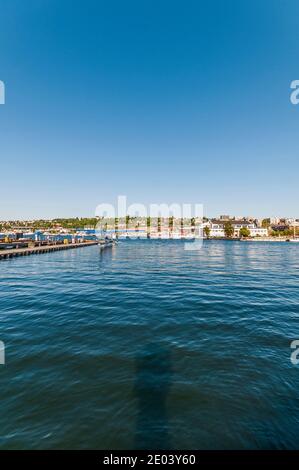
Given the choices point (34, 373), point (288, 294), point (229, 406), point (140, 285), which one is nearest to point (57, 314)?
point (34, 373)

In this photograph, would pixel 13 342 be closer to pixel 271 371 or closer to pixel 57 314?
pixel 57 314

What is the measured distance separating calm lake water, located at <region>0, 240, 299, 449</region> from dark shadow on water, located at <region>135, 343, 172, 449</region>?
3 cm

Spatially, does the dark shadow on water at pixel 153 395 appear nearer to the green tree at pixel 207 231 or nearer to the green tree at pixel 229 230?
the green tree at pixel 229 230

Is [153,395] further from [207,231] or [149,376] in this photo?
[207,231]

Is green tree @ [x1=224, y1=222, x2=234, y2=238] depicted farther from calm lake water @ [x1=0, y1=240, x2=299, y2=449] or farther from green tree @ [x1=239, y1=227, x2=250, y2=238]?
calm lake water @ [x1=0, y1=240, x2=299, y2=449]

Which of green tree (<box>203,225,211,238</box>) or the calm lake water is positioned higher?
green tree (<box>203,225,211,238</box>)

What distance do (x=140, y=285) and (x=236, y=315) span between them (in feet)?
34.4

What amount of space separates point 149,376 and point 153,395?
922mm

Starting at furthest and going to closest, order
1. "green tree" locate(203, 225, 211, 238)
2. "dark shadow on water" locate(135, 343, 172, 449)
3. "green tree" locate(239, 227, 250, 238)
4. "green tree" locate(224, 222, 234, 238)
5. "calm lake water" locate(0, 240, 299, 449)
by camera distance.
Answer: "green tree" locate(203, 225, 211, 238) → "green tree" locate(224, 222, 234, 238) → "green tree" locate(239, 227, 250, 238) → "calm lake water" locate(0, 240, 299, 449) → "dark shadow on water" locate(135, 343, 172, 449)

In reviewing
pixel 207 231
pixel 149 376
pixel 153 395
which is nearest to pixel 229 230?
pixel 207 231

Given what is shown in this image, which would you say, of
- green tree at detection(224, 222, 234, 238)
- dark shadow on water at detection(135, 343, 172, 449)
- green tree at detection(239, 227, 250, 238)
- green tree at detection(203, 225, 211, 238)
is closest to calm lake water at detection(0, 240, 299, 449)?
dark shadow on water at detection(135, 343, 172, 449)

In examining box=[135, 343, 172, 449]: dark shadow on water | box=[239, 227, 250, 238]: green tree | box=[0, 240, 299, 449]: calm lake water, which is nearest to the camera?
box=[135, 343, 172, 449]: dark shadow on water

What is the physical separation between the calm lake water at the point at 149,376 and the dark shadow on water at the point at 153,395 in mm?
27

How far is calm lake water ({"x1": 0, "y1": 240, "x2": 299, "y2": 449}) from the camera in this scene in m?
5.14
